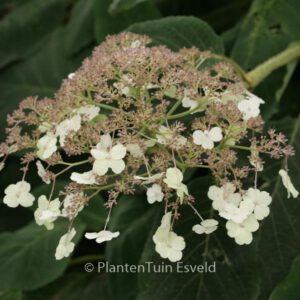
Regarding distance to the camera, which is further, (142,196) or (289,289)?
(142,196)

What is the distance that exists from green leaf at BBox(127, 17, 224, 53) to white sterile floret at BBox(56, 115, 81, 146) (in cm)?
33

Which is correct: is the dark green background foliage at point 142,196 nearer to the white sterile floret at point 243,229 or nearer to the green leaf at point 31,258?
the green leaf at point 31,258

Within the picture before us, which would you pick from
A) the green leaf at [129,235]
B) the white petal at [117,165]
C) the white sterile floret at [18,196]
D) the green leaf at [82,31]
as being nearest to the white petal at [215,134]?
the white petal at [117,165]

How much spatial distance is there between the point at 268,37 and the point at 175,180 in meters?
0.59

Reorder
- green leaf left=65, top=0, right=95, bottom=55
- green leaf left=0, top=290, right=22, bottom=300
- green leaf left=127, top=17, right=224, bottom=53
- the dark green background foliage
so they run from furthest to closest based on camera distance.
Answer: green leaf left=65, top=0, right=95, bottom=55, green leaf left=0, top=290, right=22, bottom=300, green leaf left=127, top=17, right=224, bottom=53, the dark green background foliage

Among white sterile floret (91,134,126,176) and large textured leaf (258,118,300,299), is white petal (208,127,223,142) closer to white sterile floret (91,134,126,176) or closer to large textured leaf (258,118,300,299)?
white sterile floret (91,134,126,176)

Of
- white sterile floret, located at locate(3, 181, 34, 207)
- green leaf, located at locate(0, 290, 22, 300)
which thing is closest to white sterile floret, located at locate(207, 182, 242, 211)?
white sterile floret, located at locate(3, 181, 34, 207)

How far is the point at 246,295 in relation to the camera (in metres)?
0.85

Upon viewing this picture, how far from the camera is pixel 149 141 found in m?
0.71

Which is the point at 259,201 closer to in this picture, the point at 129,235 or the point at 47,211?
the point at 47,211

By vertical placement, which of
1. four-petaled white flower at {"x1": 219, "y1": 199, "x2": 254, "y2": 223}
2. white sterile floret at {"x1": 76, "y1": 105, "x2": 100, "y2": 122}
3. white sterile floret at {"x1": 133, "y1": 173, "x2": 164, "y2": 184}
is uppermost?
white sterile floret at {"x1": 76, "y1": 105, "x2": 100, "y2": 122}

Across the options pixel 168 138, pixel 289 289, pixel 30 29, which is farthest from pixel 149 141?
pixel 30 29

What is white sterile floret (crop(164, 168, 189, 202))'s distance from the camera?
2.15ft

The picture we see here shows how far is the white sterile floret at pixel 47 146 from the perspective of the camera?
2.37ft
